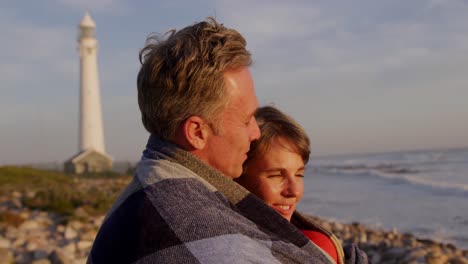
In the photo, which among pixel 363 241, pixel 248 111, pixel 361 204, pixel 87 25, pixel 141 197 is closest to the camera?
pixel 141 197

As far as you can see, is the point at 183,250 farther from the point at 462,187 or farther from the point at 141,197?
the point at 462,187

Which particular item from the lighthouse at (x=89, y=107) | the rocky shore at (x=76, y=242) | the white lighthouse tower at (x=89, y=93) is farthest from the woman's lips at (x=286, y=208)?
the white lighthouse tower at (x=89, y=93)

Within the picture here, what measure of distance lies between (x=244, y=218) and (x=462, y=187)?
58.0 ft

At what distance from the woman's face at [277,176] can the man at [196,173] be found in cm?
68

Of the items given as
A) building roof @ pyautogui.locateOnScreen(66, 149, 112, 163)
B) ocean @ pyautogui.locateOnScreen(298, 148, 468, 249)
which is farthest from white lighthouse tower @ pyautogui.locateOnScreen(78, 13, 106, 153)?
ocean @ pyautogui.locateOnScreen(298, 148, 468, 249)

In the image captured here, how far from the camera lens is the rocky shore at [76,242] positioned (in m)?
6.89

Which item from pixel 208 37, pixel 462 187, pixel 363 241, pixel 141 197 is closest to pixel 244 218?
pixel 141 197

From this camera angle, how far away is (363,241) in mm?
9438

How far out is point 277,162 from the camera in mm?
2834

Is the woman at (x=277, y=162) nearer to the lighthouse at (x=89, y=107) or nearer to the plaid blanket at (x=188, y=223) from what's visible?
the plaid blanket at (x=188, y=223)

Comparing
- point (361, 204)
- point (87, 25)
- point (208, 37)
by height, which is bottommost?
point (361, 204)

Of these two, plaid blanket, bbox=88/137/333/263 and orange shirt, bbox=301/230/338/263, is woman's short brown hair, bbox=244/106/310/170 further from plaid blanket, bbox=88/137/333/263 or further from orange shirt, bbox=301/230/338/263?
plaid blanket, bbox=88/137/333/263

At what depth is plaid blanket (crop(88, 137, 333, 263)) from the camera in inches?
63.8

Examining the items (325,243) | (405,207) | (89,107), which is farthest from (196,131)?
(89,107)
